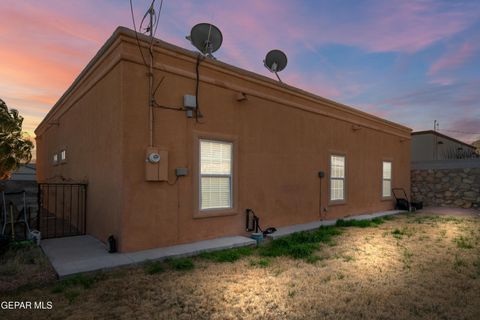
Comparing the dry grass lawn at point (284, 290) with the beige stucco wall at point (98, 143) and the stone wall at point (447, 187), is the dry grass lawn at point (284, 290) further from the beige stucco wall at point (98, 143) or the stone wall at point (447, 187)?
the stone wall at point (447, 187)

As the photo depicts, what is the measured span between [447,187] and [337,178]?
26.0ft

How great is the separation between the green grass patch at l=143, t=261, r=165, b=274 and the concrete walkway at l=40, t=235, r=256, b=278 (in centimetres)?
11

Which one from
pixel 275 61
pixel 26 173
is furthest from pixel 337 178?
pixel 26 173

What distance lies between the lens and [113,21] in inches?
272

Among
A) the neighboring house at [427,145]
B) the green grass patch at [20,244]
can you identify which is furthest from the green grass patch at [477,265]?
the neighboring house at [427,145]

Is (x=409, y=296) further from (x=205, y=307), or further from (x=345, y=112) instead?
(x=345, y=112)

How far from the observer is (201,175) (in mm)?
6145

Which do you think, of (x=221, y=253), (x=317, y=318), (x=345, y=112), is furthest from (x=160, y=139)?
(x=345, y=112)

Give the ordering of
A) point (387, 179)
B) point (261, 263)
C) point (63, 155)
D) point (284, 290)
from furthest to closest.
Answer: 1. point (387, 179)
2. point (63, 155)
3. point (261, 263)
4. point (284, 290)

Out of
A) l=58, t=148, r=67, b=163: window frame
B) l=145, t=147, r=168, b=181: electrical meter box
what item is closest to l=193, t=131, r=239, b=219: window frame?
l=145, t=147, r=168, b=181: electrical meter box

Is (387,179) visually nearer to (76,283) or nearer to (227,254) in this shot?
(227,254)

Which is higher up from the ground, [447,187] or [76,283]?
[447,187]

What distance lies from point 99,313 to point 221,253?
255 centimetres

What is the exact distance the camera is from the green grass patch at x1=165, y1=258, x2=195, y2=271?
4.58 metres
